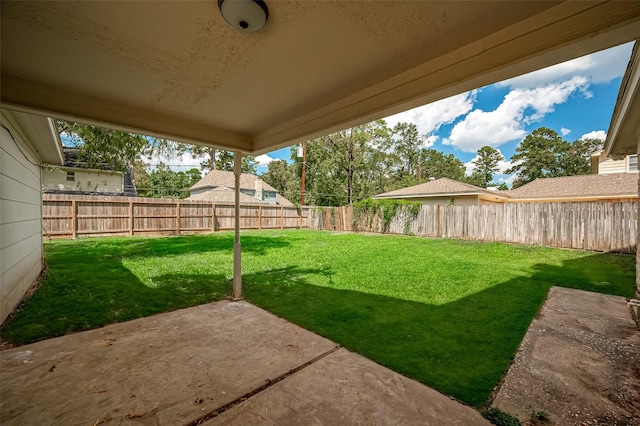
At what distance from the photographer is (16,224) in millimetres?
3439

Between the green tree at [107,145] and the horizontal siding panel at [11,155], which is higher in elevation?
the green tree at [107,145]

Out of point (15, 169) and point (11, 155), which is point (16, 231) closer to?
point (15, 169)

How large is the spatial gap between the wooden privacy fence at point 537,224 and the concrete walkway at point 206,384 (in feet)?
31.8

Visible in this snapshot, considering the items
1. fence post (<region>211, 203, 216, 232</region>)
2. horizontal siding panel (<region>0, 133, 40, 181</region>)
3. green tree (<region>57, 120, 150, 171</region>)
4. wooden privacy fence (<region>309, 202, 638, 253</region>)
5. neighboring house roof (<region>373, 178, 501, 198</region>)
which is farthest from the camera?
neighboring house roof (<region>373, 178, 501, 198</region>)

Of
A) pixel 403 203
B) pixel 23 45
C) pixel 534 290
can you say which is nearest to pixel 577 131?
pixel 403 203

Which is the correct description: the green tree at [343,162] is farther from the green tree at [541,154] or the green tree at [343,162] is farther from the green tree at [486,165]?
the green tree at [486,165]

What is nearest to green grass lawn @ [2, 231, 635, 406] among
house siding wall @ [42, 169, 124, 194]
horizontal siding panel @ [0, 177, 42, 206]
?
horizontal siding panel @ [0, 177, 42, 206]

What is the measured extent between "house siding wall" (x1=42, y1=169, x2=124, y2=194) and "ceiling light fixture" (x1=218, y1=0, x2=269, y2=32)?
1719 cm

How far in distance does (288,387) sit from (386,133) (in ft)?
77.1

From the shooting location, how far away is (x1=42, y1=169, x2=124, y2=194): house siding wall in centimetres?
1514

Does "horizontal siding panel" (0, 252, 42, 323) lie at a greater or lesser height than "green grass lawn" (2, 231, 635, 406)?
greater

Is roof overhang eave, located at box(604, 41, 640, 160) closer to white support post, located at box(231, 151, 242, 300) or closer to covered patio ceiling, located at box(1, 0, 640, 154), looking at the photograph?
covered patio ceiling, located at box(1, 0, 640, 154)

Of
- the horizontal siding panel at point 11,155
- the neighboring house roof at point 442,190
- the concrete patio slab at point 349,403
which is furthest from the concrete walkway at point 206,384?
the neighboring house roof at point 442,190

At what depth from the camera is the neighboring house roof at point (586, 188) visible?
11.6 m
